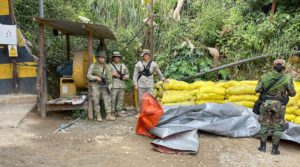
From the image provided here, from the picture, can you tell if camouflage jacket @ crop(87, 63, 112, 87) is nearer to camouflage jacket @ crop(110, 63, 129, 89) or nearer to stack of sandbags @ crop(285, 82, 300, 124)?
camouflage jacket @ crop(110, 63, 129, 89)

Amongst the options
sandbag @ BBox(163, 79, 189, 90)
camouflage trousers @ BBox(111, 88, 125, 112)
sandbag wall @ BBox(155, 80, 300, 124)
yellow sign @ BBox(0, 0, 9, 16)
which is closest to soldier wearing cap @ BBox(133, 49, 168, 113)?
sandbag @ BBox(163, 79, 189, 90)

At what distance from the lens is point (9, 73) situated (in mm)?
8953

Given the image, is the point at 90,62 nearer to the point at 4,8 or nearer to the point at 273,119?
the point at 4,8

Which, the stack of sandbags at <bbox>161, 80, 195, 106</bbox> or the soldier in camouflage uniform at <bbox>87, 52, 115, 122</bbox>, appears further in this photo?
the stack of sandbags at <bbox>161, 80, 195, 106</bbox>

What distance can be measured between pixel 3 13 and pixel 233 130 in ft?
19.5

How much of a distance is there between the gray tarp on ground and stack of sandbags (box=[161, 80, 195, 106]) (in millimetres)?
772

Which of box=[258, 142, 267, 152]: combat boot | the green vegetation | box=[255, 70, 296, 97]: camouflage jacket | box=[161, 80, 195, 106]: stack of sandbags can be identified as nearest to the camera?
box=[255, 70, 296, 97]: camouflage jacket

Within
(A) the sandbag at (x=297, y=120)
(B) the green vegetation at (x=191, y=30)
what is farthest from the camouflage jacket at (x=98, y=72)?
(A) the sandbag at (x=297, y=120)

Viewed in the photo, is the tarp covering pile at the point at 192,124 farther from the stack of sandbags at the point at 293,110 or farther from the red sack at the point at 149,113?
the stack of sandbags at the point at 293,110

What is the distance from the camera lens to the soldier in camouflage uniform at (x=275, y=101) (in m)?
6.26

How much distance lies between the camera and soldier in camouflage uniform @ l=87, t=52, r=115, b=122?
8148mm

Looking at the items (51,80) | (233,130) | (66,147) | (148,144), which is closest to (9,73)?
(51,80)

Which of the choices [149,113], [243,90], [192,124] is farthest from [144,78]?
[243,90]

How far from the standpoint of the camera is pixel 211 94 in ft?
26.8
